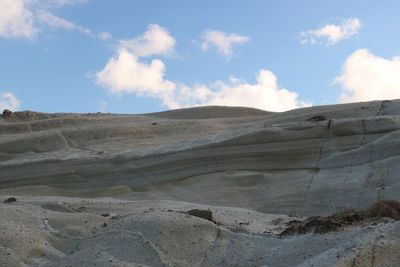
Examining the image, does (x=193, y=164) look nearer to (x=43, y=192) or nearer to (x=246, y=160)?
(x=246, y=160)

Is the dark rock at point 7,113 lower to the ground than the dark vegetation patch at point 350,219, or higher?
higher

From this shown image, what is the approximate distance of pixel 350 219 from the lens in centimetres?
564

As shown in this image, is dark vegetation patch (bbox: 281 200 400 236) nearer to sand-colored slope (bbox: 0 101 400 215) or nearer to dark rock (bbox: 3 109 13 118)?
sand-colored slope (bbox: 0 101 400 215)

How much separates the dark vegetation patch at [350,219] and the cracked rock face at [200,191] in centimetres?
10

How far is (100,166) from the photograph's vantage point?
10.7 metres

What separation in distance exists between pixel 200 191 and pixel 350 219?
13.1ft

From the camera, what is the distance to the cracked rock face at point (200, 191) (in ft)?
17.2

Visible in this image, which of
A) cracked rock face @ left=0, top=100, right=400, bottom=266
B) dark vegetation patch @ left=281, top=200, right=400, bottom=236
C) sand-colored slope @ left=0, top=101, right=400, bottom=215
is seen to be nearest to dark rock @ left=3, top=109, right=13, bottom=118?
cracked rock face @ left=0, top=100, right=400, bottom=266

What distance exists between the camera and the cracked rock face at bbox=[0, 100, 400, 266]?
525 centimetres

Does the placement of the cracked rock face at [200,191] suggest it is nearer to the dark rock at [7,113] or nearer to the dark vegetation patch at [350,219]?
the dark vegetation patch at [350,219]

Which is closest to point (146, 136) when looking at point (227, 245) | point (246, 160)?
point (246, 160)

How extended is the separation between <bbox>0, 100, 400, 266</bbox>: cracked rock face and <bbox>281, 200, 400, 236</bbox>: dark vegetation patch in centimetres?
10

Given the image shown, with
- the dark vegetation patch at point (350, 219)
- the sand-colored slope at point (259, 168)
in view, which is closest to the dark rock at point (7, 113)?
the sand-colored slope at point (259, 168)

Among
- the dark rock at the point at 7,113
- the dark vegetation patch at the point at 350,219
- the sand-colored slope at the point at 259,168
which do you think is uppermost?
the dark rock at the point at 7,113
